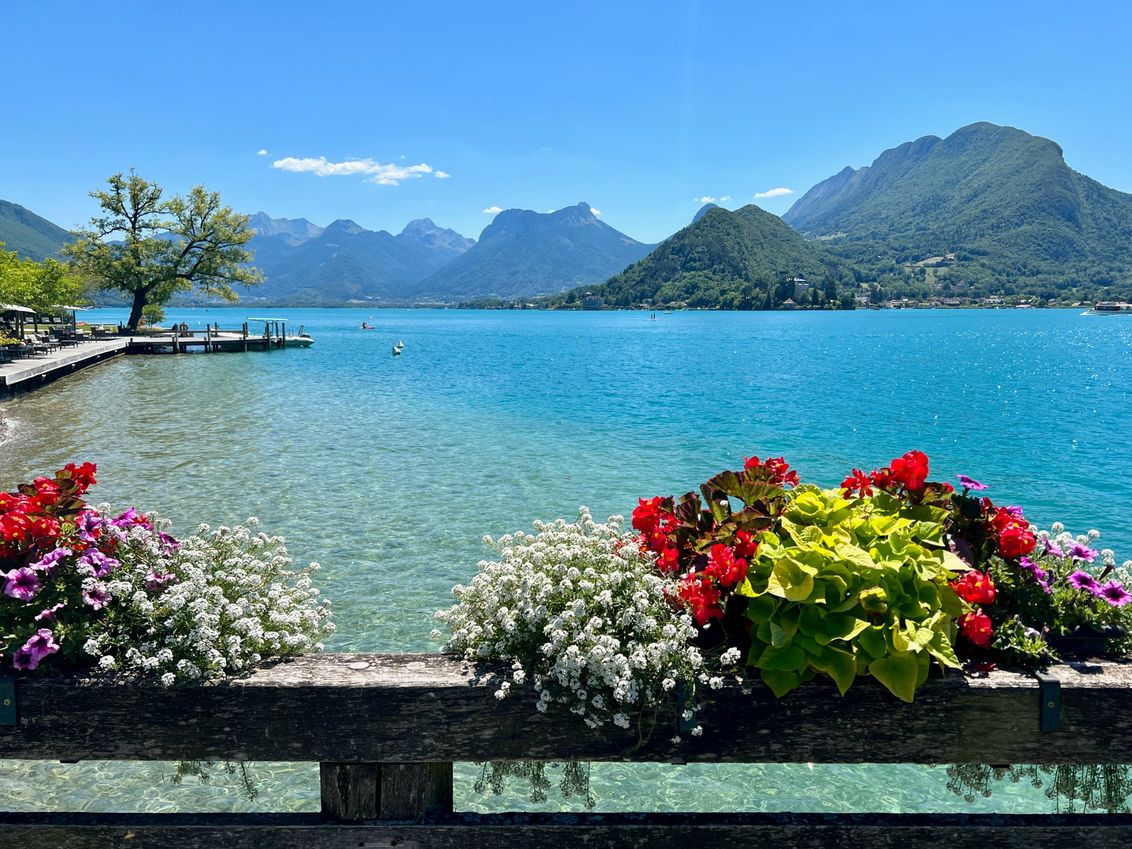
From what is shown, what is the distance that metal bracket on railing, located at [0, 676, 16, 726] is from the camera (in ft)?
8.31

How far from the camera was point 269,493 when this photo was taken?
16469mm

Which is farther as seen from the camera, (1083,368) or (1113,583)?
(1083,368)

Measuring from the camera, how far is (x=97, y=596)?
9.38 ft

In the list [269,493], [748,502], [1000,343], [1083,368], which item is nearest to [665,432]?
[269,493]

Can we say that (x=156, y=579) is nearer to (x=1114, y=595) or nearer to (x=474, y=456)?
(x=1114, y=595)

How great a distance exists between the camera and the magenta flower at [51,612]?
105 inches

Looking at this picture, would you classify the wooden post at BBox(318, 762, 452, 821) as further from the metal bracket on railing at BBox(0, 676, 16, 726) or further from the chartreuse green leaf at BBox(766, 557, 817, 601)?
the chartreuse green leaf at BBox(766, 557, 817, 601)

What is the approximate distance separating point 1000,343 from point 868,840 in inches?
4884

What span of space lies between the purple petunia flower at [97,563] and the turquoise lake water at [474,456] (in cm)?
354

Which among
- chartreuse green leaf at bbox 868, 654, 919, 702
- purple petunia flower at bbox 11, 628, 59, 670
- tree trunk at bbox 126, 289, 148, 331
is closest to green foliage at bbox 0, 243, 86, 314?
tree trunk at bbox 126, 289, 148, 331

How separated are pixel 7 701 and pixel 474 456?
19.8m

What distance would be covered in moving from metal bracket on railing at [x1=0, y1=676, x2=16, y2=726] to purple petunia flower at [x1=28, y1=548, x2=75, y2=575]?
1.36 feet

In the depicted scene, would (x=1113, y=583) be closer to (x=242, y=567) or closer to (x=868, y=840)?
(x=868, y=840)

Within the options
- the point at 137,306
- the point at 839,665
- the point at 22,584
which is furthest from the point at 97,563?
the point at 137,306
